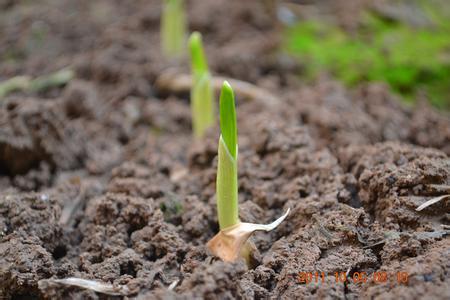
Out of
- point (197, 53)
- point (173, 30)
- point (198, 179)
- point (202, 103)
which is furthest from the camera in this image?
point (173, 30)

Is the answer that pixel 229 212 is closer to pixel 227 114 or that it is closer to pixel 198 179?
pixel 227 114

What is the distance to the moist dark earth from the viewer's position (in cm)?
106

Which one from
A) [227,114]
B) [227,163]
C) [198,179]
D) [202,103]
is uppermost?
[227,114]

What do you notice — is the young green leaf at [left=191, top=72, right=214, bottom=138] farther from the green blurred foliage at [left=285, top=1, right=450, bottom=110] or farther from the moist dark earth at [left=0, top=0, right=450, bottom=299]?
the green blurred foliage at [left=285, top=1, right=450, bottom=110]

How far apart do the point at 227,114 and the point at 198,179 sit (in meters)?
0.51

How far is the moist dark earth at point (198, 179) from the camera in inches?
41.6

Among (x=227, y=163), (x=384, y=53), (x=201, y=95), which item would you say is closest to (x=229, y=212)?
(x=227, y=163)

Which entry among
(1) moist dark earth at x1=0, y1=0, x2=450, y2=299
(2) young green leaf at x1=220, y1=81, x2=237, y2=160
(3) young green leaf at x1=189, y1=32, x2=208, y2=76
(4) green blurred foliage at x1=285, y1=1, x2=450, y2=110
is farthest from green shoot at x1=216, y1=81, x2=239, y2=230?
(4) green blurred foliage at x1=285, y1=1, x2=450, y2=110

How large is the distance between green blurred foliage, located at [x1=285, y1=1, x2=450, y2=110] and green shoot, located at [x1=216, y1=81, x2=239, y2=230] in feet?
4.18

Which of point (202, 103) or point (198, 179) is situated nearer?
point (198, 179)

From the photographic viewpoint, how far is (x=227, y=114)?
42.2 inches
